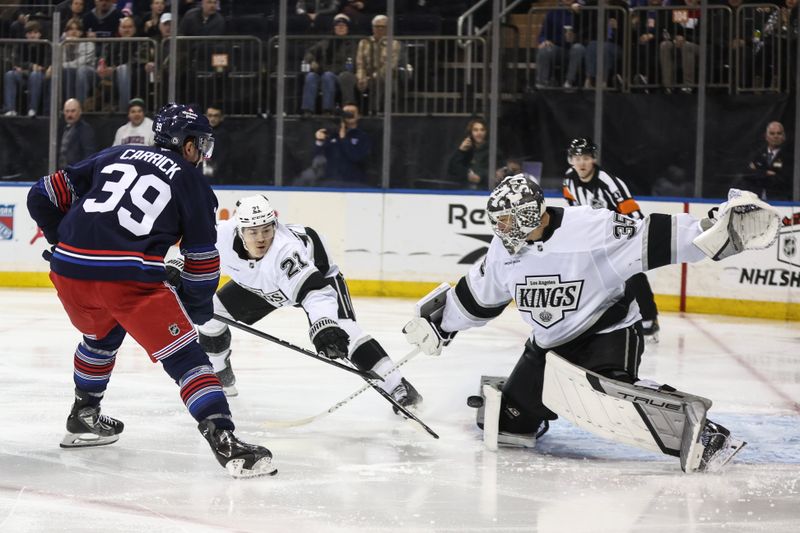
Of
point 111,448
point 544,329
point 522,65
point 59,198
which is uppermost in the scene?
point 522,65

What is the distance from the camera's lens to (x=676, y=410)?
12.5 ft

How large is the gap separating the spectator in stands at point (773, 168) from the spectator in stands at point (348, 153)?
2.87m

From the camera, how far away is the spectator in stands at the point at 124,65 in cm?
979

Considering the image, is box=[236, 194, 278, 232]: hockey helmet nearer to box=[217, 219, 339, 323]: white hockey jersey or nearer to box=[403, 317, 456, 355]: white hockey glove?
box=[217, 219, 339, 323]: white hockey jersey

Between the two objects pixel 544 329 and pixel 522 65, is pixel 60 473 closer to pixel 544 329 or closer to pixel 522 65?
pixel 544 329

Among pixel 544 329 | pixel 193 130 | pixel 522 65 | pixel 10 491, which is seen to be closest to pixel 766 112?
pixel 522 65

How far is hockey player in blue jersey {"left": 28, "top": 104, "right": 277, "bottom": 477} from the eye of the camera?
363 cm

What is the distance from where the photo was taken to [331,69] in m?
9.64

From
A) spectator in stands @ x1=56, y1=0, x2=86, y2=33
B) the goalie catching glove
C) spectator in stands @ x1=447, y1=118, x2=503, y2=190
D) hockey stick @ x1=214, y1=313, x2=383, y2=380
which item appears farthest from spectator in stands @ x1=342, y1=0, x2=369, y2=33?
the goalie catching glove

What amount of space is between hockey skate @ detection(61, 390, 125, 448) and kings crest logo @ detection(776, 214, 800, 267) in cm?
511

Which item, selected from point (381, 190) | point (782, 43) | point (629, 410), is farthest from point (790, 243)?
point (629, 410)

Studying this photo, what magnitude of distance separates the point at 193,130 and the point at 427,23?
6.13 metres

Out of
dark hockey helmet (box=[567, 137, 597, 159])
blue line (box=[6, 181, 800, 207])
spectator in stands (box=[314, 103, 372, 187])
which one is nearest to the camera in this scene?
dark hockey helmet (box=[567, 137, 597, 159])

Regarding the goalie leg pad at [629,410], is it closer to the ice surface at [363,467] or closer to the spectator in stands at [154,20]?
the ice surface at [363,467]
